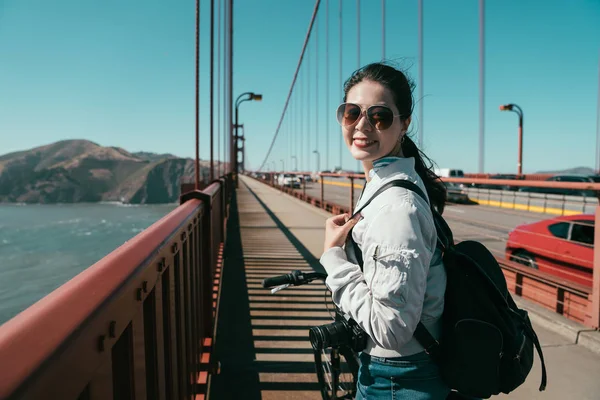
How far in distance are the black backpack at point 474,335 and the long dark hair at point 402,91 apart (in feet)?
0.97

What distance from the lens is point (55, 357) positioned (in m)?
0.51

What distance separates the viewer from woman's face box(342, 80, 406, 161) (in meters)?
1.22

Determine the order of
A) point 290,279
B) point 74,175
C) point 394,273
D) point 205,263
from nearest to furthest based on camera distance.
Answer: point 394,273
point 290,279
point 205,263
point 74,175

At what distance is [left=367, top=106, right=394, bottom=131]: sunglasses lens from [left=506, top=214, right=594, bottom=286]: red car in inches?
150

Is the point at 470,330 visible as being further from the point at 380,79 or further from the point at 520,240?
the point at 520,240

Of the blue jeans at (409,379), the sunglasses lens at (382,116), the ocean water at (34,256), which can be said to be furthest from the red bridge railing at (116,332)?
the sunglasses lens at (382,116)

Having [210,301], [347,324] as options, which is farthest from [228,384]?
[347,324]

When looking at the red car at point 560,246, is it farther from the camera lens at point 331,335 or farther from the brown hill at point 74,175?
the brown hill at point 74,175

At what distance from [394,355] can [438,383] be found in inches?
5.4

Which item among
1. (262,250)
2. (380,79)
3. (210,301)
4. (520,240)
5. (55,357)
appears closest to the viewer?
(55,357)

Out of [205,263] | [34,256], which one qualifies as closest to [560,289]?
[205,263]

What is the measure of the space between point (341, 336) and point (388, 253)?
0.42 m

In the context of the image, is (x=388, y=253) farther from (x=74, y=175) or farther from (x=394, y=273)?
(x=74, y=175)

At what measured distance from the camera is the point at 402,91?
1236mm
